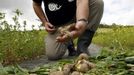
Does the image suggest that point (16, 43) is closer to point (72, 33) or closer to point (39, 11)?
point (39, 11)

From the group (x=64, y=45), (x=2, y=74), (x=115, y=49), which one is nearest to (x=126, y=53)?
(x=115, y=49)

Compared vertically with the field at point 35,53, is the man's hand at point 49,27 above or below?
above

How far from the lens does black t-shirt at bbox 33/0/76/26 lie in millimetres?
7016

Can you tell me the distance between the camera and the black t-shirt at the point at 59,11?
702 centimetres

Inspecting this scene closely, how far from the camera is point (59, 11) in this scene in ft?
23.5

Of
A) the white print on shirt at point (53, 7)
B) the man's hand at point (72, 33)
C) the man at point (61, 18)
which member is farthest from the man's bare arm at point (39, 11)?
the man's hand at point (72, 33)

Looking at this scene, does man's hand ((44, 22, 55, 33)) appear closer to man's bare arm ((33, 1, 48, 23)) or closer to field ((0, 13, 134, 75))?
man's bare arm ((33, 1, 48, 23))

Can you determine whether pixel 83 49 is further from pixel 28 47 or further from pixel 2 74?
pixel 2 74

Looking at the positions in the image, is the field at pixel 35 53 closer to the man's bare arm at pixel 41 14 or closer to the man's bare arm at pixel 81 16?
the man's bare arm at pixel 81 16

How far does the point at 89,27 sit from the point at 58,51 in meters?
0.62

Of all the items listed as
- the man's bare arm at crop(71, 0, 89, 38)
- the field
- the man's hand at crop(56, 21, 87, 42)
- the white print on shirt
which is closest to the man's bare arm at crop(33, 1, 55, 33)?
the white print on shirt

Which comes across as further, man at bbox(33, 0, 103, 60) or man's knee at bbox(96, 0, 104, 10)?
man's knee at bbox(96, 0, 104, 10)

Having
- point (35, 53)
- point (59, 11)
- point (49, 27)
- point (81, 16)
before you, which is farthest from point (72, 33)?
point (35, 53)

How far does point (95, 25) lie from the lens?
7.27m
